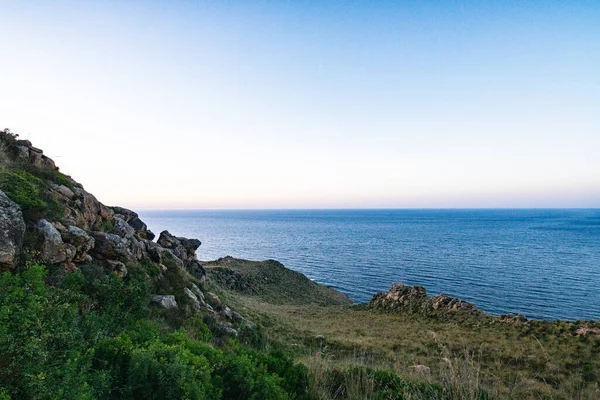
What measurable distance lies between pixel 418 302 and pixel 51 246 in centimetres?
3152

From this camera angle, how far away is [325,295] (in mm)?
43375

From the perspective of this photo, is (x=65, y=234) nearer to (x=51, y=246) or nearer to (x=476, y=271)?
(x=51, y=246)

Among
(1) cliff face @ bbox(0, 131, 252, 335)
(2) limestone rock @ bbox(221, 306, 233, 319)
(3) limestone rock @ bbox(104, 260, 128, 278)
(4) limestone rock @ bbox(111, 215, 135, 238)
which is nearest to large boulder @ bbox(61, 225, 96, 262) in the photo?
(1) cliff face @ bbox(0, 131, 252, 335)

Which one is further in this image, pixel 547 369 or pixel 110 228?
pixel 547 369

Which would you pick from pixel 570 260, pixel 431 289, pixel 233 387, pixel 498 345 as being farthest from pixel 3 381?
pixel 570 260

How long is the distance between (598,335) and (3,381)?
86.2ft

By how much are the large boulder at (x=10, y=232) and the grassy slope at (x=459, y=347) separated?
689 cm

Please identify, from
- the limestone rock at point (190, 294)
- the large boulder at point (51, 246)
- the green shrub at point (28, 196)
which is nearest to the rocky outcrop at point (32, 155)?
the green shrub at point (28, 196)

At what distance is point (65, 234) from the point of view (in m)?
9.02

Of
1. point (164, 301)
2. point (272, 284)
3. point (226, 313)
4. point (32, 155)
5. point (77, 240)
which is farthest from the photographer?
point (272, 284)

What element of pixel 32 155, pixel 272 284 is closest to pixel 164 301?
pixel 32 155

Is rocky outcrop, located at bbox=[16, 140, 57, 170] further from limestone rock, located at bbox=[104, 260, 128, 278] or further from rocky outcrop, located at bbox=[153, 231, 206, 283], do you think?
rocky outcrop, located at bbox=[153, 231, 206, 283]

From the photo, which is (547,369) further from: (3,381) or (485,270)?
(485,270)

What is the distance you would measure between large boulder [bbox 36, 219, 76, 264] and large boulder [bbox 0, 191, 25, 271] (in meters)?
0.62
